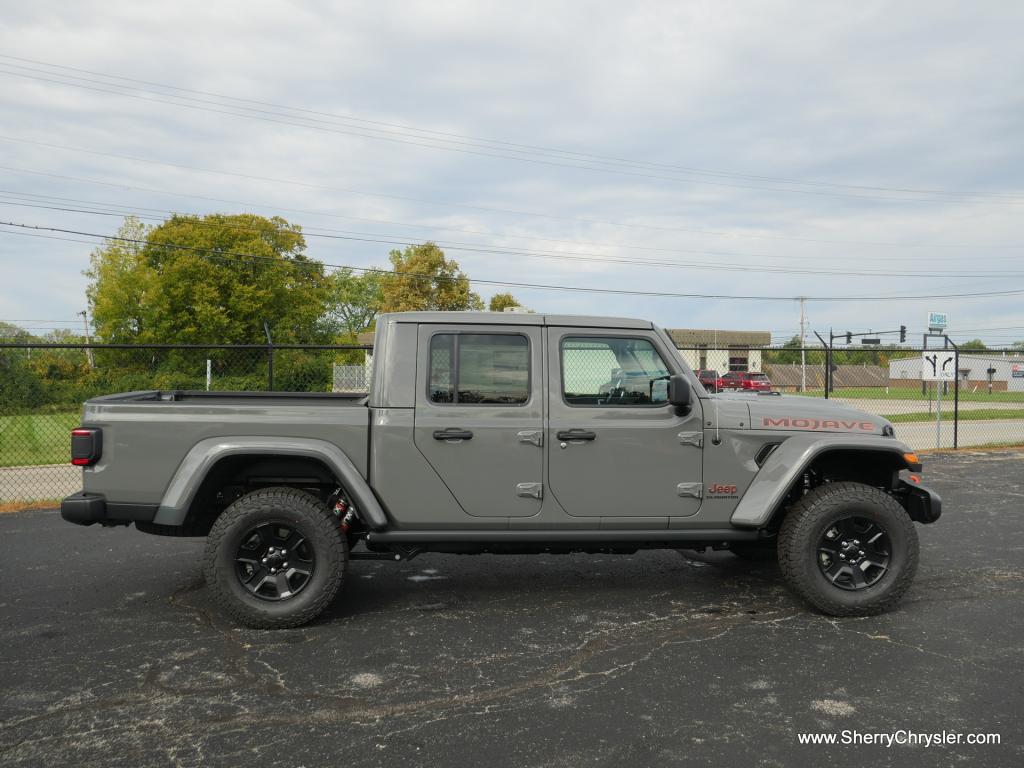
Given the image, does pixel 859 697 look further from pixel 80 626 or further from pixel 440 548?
pixel 80 626

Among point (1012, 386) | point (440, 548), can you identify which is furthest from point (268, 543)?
point (1012, 386)

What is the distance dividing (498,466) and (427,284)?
43.7m

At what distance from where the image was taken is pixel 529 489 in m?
4.41

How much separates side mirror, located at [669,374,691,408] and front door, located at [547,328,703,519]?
0.85 feet

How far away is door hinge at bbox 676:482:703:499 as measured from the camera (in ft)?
14.7

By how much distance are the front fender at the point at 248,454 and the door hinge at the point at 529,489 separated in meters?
0.83

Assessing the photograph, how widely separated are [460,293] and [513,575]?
42760mm

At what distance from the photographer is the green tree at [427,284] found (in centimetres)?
4688

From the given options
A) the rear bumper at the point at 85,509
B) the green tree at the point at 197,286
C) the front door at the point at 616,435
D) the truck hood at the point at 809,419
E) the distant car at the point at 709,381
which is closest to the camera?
the rear bumper at the point at 85,509

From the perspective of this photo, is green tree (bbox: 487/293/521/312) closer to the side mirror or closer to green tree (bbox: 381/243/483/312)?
green tree (bbox: 381/243/483/312)

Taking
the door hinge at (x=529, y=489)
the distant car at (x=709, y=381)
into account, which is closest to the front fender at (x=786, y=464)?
the distant car at (x=709, y=381)

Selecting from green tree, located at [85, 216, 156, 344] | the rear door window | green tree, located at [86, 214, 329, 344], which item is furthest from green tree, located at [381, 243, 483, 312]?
the rear door window

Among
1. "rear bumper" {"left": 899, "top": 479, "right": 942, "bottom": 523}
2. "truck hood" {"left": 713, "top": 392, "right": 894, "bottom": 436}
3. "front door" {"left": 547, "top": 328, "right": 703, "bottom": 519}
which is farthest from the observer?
"rear bumper" {"left": 899, "top": 479, "right": 942, "bottom": 523}

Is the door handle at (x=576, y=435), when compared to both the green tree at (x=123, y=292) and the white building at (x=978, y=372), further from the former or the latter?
the white building at (x=978, y=372)
